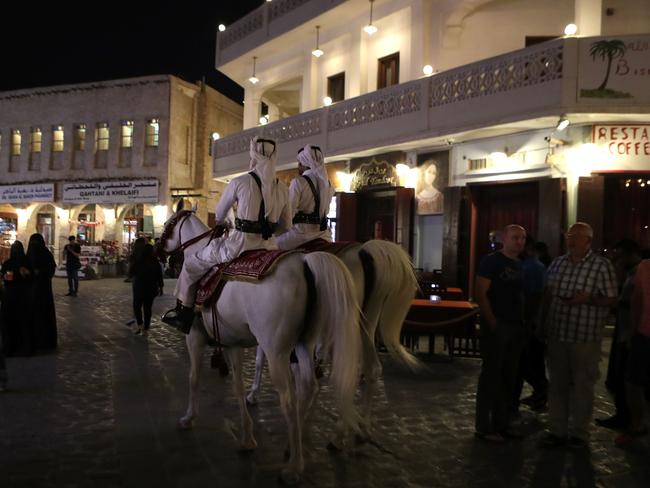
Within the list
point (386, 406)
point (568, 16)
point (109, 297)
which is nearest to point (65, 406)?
point (386, 406)

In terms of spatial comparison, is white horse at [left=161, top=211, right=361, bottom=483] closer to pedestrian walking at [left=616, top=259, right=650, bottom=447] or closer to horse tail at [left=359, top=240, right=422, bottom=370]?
horse tail at [left=359, top=240, right=422, bottom=370]

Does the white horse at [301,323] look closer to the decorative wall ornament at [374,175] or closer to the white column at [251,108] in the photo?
the decorative wall ornament at [374,175]

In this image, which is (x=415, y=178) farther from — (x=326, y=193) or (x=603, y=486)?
(x=603, y=486)

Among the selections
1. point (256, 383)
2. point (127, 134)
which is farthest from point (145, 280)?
point (127, 134)

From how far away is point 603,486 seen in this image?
436 centimetres

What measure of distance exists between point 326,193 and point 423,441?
2738mm

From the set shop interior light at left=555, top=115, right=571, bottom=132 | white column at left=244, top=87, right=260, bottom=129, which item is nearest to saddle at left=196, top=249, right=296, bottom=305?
shop interior light at left=555, top=115, right=571, bottom=132

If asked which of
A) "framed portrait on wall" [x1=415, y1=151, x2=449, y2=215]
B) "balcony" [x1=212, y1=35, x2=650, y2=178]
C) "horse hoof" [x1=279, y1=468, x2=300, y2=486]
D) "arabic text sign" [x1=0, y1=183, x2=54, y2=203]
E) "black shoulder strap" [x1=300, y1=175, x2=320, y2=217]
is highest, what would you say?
"balcony" [x1=212, y1=35, x2=650, y2=178]

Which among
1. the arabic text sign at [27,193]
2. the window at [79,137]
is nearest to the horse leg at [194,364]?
the window at [79,137]

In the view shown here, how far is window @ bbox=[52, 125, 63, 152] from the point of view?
31.7 m

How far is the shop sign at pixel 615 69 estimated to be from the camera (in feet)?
34.3

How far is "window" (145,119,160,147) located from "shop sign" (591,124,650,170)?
2322 cm

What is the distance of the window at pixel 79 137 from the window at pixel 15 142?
14.0ft

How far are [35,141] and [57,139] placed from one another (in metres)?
1.64
